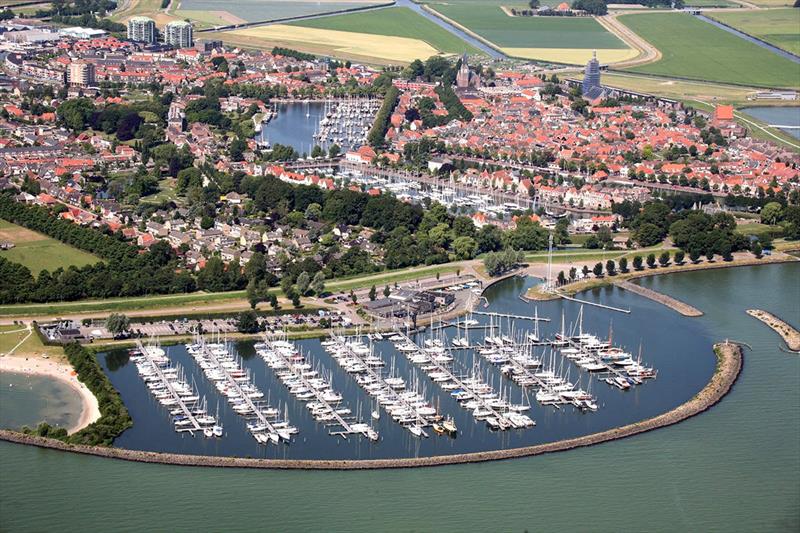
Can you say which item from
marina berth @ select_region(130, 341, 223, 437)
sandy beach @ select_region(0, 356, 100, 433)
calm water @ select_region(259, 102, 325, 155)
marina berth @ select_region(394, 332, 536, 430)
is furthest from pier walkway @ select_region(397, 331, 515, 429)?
calm water @ select_region(259, 102, 325, 155)

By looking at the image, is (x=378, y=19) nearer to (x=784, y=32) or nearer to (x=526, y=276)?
(x=784, y=32)

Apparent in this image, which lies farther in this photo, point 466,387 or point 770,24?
point 770,24

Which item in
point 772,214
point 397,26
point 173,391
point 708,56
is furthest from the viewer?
point 397,26

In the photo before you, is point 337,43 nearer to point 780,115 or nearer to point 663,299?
point 780,115

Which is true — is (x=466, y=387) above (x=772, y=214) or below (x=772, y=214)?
below

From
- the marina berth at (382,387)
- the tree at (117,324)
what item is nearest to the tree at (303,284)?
the marina berth at (382,387)

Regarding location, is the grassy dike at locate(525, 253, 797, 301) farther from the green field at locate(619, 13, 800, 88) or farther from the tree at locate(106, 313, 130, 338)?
the green field at locate(619, 13, 800, 88)

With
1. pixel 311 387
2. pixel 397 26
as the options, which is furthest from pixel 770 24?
pixel 311 387

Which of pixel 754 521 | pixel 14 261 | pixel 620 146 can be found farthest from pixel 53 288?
pixel 620 146
